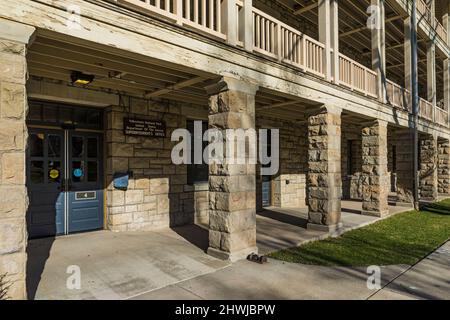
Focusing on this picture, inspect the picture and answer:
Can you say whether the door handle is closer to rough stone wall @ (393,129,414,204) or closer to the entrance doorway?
the entrance doorway

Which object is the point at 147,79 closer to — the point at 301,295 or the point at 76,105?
the point at 76,105

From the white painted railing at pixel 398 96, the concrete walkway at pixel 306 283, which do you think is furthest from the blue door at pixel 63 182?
the white painted railing at pixel 398 96

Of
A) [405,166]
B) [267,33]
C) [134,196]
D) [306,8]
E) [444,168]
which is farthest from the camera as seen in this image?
[444,168]

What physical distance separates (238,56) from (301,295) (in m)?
3.60

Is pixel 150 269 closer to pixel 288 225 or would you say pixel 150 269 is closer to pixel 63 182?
pixel 63 182

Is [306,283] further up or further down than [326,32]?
further down

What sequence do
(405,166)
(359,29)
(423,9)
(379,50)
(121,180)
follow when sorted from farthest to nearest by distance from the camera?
(423,9) → (405,166) → (359,29) → (379,50) → (121,180)

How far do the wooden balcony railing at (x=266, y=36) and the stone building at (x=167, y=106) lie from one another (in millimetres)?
29

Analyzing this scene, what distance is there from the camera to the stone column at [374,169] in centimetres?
890

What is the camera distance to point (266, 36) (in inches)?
228

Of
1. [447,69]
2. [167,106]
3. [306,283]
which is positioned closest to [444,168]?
[447,69]

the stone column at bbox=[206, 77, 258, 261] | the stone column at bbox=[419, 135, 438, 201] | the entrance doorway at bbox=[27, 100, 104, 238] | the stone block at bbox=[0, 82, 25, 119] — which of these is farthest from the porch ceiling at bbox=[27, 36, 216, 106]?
the stone column at bbox=[419, 135, 438, 201]

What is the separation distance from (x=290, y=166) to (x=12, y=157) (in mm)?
9019
